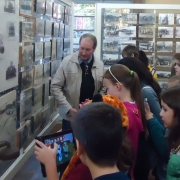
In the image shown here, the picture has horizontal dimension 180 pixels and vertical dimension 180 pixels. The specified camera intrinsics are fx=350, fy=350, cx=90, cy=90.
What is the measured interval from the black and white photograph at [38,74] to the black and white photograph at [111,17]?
64.1 inches

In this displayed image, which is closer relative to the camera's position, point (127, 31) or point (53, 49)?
point (53, 49)

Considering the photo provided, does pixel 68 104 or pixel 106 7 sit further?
pixel 106 7

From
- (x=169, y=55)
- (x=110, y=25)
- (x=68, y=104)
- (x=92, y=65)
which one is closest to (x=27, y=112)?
(x=68, y=104)

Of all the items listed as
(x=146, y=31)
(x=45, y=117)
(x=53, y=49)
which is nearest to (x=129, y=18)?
(x=146, y=31)

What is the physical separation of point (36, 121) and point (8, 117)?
1.14m

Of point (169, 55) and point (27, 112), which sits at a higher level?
point (169, 55)

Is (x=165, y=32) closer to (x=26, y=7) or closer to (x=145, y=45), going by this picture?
(x=145, y=45)

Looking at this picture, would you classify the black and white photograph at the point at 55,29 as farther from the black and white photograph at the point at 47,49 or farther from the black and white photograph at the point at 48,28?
the black and white photograph at the point at 47,49

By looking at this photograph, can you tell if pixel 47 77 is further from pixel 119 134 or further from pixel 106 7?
pixel 119 134

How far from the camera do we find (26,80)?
3.80 m

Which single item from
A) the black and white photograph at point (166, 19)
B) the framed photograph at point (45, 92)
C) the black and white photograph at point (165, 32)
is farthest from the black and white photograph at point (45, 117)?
the black and white photograph at point (166, 19)

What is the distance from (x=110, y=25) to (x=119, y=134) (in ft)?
14.4

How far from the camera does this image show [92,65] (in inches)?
136

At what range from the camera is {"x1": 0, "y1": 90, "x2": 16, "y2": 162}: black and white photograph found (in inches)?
122
